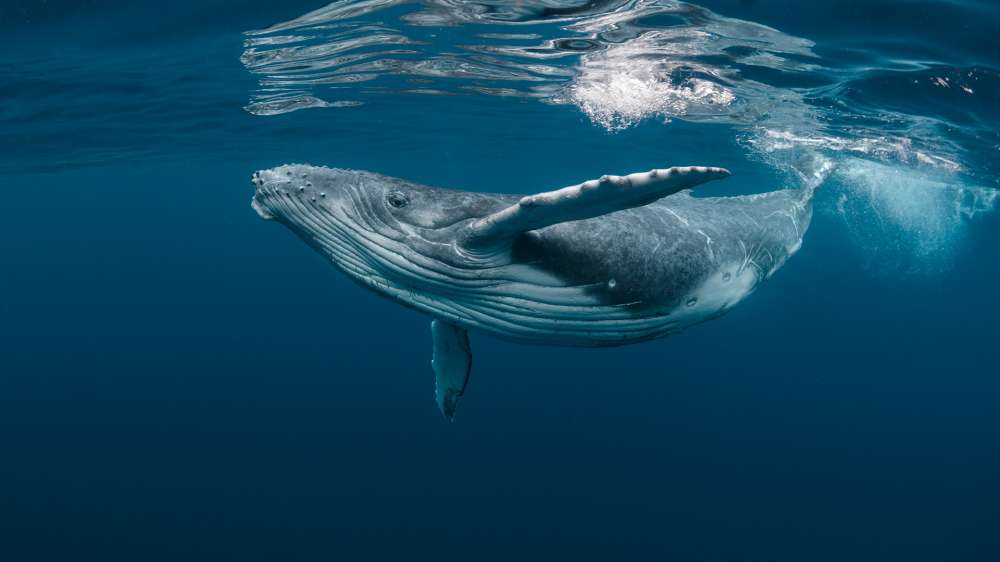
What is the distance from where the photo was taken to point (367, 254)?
418 centimetres

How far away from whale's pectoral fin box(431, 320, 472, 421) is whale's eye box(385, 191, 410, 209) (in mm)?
1573

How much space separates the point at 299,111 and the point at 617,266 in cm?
1938

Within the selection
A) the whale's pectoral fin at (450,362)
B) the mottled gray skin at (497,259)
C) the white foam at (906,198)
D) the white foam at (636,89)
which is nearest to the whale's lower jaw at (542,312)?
the mottled gray skin at (497,259)

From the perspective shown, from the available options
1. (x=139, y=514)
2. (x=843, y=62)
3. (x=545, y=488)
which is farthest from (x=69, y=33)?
(x=545, y=488)

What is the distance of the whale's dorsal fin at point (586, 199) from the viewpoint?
318 centimetres

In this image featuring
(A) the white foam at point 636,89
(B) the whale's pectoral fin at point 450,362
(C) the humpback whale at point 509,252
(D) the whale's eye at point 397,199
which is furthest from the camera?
(A) the white foam at point 636,89

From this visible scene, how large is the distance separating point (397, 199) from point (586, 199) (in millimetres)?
1474

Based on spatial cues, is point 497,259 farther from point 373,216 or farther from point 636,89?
point 636,89

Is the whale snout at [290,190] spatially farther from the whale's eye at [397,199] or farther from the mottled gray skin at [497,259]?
the whale's eye at [397,199]

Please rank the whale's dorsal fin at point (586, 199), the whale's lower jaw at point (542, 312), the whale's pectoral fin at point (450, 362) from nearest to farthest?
the whale's dorsal fin at point (586, 199)
the whale's lower jaw at point (542, 312)
the whale's pectoral fin at point (450, 362)

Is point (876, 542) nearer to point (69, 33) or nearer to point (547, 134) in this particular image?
point (547, 134)

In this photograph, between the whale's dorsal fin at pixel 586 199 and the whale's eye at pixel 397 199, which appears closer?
the whale's dorsal fin at pixel 586 199

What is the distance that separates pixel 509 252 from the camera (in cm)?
411

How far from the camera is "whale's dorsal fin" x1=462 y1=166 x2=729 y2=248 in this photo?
10.4ft
